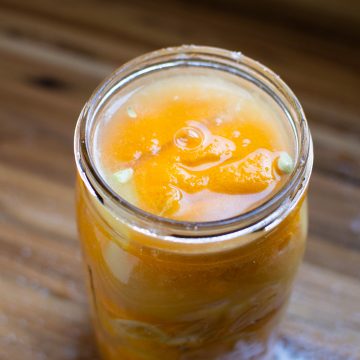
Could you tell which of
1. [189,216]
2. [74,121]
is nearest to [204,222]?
[189,216]

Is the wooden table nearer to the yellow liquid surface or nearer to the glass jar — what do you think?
the glass jar

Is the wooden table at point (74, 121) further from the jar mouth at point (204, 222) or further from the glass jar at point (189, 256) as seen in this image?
the jar mouth at point (204, 222)

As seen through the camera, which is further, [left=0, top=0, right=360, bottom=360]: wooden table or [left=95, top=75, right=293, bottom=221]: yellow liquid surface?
[left=0, top=0, right=360, bottom=360]: wooden table

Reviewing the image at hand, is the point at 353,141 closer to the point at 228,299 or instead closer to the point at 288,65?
the point at 288,65

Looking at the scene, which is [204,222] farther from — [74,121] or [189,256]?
[74,121]

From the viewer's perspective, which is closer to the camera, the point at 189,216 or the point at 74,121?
the point at 189,216

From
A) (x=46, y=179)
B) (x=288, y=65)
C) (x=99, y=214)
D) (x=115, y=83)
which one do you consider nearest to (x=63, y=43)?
(x=46, y=179)

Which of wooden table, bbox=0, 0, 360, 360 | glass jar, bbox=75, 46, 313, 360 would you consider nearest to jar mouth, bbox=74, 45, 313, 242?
glass jar, bbox=75, 46, 313, 360
